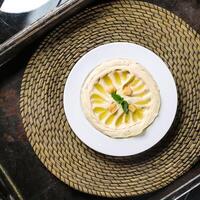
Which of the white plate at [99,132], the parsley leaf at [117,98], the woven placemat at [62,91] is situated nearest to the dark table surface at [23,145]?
the woven placemat at [62,91]

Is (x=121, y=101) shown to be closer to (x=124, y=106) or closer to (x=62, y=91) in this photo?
(x=124, y=106)

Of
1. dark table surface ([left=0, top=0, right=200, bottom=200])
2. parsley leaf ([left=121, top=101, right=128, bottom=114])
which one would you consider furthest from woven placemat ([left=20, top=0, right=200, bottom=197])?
parsley leaf ([left=121, top=101, right=128, bottom=114])

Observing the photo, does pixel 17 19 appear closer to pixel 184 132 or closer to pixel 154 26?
pixel 154 26

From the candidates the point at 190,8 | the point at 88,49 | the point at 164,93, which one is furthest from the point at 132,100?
the point at 190,8

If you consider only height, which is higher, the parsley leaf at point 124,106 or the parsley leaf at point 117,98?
the parsley leaf at point 117,98

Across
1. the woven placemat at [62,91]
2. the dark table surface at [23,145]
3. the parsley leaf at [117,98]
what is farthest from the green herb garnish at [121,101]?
the dark table surface at [23,145]

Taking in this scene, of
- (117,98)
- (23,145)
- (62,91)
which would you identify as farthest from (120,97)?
(23,145)

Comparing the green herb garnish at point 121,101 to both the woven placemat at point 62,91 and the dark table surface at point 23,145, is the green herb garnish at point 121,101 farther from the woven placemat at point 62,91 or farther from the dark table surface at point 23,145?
the dark table surface at point 23,145
